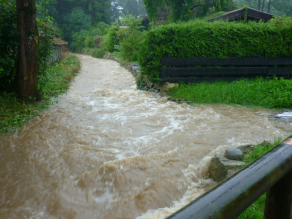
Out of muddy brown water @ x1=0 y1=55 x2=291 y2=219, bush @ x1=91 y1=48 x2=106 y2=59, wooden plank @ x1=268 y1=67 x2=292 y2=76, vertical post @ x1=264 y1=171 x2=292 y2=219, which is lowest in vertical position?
muddy brown water @ x1=0 y1=55 x2=291 y2=219

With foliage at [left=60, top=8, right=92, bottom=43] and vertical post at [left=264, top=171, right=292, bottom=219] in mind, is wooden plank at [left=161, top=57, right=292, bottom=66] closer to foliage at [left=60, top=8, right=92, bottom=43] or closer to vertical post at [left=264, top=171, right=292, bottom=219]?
vertical post at [left=264, top=171, right=292, bottom=219]

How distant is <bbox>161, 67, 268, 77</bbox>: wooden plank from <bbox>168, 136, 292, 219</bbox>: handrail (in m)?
9.09

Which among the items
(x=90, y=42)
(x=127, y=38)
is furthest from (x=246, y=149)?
(x=90, y=42)

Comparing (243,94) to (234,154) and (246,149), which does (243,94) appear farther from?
(234,154)

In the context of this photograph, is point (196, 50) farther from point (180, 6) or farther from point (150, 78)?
point (180, 6)

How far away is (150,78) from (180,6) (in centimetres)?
1157

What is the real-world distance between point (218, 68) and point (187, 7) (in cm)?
1095

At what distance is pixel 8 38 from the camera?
7195 mm

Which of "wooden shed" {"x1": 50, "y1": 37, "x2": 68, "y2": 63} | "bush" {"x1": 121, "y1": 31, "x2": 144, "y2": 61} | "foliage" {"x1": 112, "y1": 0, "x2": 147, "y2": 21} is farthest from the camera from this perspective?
"foliage" {"x1": 112, "y1": 0, "x2": 147, "y2": 21}

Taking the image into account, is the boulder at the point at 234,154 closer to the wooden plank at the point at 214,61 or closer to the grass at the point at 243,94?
the grass at the point at 243,94

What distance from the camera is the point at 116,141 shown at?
216 inches

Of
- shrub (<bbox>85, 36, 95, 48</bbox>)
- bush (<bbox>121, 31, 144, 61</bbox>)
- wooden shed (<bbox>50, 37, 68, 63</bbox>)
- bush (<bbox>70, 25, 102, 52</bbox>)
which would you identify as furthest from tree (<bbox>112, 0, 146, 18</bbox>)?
bush (<bbox>121, 31, 144, 61</bbox>)

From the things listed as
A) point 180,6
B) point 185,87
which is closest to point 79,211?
point 185,87

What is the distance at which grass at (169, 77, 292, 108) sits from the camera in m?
7.97
